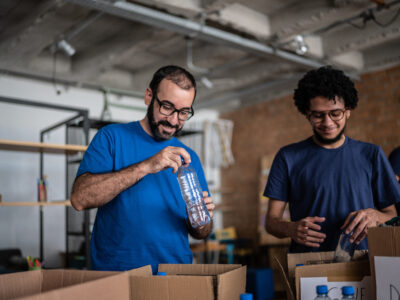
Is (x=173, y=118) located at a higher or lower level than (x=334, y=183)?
higher

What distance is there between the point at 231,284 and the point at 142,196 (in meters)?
0.65

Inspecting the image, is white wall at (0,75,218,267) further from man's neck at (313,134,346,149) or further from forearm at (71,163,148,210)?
man's neck at (313,134,346,149)

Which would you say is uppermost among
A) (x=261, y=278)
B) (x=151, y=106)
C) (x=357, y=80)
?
(x=357, y=80)

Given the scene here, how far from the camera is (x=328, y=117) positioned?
63.5 inches

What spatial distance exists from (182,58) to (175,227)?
379 cm

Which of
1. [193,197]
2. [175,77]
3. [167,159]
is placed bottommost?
[193,197]

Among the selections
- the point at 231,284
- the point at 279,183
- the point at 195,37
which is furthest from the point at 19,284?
the point at 195,37

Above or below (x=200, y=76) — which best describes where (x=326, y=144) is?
below

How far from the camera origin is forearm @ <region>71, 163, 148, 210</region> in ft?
4.37

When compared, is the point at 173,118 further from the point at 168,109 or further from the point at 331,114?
the point at 331,114

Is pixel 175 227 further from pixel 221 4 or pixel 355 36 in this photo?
pixel 355 36

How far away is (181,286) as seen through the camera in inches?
34.3

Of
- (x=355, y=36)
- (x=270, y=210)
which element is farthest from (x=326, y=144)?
(x=355, y=36)

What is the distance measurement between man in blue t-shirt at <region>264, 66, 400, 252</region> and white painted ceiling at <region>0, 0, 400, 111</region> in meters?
1.84
